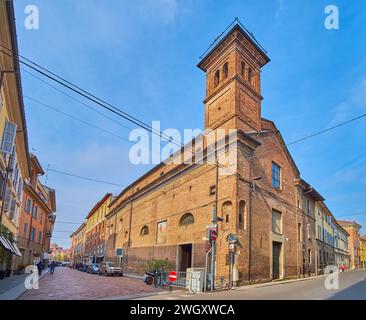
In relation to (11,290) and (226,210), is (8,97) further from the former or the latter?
(226,210)

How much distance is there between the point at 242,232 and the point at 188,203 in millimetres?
6094

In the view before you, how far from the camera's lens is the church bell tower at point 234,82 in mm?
23359

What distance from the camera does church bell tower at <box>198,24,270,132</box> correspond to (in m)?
23.4

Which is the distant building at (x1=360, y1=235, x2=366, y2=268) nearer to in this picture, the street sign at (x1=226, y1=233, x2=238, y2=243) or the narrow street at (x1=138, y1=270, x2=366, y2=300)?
the narrow street at (x1=138, y1=270, x2=366, y2=300)

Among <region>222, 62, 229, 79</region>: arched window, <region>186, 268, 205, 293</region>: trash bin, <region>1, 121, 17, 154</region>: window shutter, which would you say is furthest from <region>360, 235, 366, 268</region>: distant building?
<region>1, 121, 17, 154</region>: window shutter

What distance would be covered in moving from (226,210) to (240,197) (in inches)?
47.8

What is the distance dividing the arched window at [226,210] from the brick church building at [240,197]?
0.14 feet

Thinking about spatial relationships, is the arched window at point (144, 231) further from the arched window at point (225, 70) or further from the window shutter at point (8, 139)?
the window shutter at point (8, 139)

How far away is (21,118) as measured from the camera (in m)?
16.1

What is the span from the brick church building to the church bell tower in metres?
0.08

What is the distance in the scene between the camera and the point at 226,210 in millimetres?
19656

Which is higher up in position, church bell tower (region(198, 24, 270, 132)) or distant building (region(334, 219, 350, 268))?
church bell tower (region(198, 24, 270, 132))

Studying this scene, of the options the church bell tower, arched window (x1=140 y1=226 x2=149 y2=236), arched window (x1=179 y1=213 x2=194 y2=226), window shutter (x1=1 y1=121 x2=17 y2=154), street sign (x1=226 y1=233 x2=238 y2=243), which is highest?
the church bell tower

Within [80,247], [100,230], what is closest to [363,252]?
[100,230]
